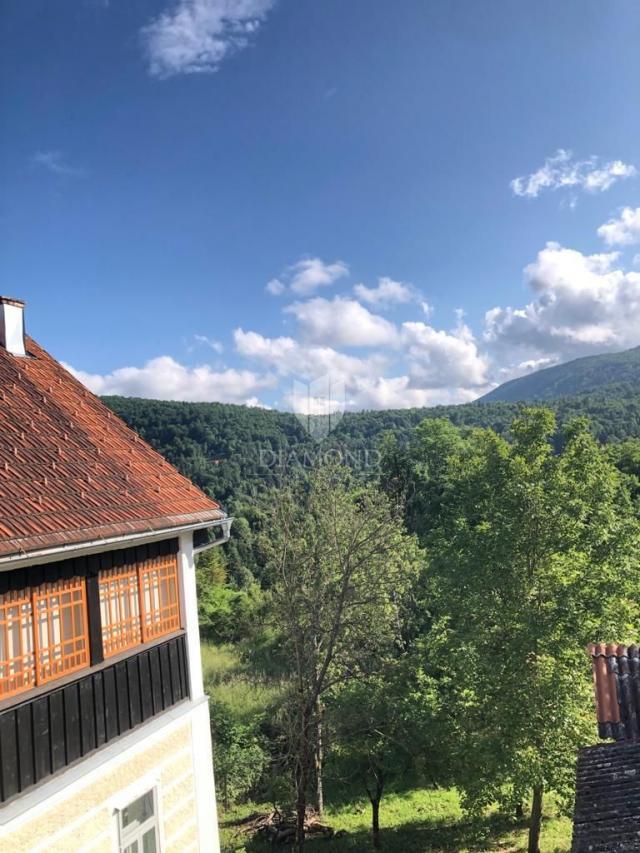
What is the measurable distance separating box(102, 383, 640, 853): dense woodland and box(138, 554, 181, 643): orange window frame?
7.57m

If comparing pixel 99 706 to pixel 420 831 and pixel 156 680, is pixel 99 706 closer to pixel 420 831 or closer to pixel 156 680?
pixel 156 680

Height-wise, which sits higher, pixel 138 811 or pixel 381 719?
pixel 138 811

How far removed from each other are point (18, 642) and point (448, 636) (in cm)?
1070

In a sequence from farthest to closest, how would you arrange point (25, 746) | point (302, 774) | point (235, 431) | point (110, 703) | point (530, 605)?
point (235, 431) → point (302, 774) → point (530, 605) → point (110, 703) → point (25, 746)

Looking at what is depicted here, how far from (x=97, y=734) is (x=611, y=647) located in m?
5.46

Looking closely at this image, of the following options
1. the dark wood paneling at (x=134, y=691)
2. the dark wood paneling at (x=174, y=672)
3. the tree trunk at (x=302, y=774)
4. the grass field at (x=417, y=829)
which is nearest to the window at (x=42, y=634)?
the dark wood paneling at (x=134, y=691)

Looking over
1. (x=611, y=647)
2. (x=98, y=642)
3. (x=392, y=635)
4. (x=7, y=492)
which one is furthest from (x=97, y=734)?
(x=392, y=635)

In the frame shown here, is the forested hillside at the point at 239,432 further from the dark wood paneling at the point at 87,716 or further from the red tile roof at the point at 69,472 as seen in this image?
the dark wood paneling at the point at 87,716

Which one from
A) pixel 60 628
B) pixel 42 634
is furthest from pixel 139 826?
pixel 42 634

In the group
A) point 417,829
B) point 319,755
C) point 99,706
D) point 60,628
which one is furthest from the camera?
point 319,755

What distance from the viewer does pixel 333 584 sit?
1748 cm

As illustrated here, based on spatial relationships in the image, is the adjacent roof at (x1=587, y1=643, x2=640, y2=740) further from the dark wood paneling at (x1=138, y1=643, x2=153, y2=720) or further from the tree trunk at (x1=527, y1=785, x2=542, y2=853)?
the tree trunk at (x1=527, y1=785, x2=542, y2=853)

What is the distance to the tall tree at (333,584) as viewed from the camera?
16844 millimetres

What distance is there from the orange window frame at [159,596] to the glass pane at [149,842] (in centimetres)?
208
